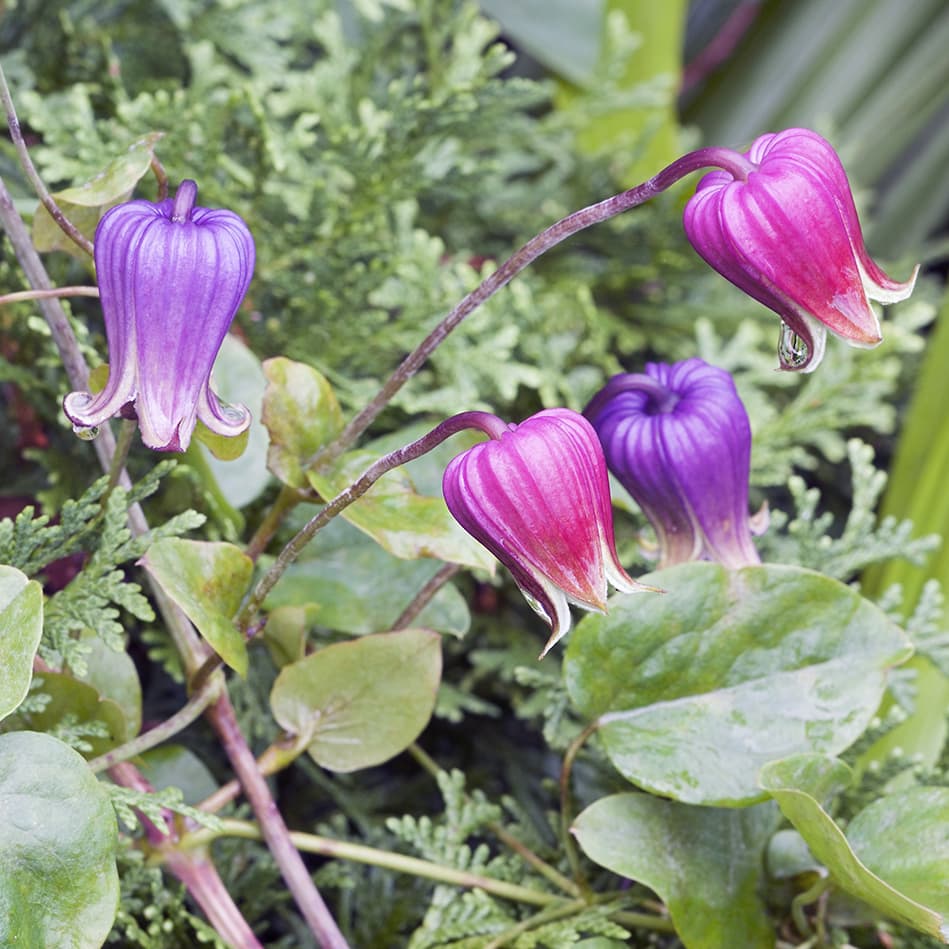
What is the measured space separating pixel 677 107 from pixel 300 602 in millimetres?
1119

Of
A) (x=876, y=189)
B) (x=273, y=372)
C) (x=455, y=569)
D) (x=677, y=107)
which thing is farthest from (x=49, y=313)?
(x=876, y=189)

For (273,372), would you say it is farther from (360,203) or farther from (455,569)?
(360,203)

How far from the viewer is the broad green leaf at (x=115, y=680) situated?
0.49 meters

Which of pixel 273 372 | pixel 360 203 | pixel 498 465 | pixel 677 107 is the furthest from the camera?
pixel 677 107

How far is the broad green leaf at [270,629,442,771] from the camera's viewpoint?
0.48 metres

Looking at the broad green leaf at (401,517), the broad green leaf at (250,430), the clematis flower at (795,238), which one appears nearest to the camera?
the clematis flower at (795,238)

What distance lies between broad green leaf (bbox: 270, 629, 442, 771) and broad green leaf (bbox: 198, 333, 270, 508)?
121 millimetres

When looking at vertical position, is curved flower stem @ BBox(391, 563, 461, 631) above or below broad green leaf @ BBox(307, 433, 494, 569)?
below

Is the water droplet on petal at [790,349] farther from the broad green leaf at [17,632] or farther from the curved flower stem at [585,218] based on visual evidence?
the broad green leaf at [17,632]

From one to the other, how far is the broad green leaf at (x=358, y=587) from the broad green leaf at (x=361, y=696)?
0.14 feet

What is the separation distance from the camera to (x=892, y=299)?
378 millimetres

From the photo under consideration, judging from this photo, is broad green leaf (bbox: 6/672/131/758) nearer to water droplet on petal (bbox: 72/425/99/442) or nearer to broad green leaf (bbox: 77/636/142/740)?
broad green leaf (bbox: 77/636/142/740)

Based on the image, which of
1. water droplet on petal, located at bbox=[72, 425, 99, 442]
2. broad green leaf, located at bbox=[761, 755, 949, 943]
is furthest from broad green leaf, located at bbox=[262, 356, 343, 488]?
broad green leaf, located at bbox=[761, 755, 949, 943]

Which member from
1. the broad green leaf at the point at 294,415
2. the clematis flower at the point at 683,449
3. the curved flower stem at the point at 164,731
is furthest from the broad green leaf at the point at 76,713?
the clematis flower at the point at 683,449
